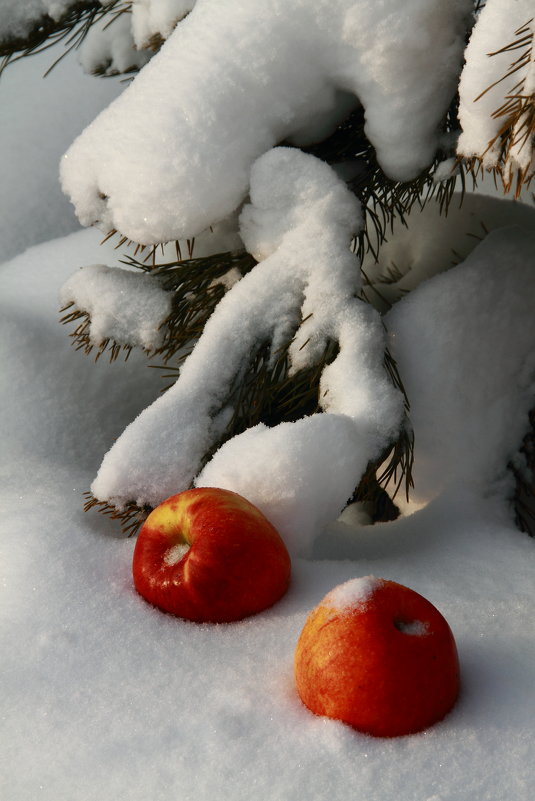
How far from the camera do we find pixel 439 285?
4.37 feet

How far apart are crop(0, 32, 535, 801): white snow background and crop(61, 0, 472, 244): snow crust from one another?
30cm

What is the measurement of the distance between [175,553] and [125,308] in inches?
16.4

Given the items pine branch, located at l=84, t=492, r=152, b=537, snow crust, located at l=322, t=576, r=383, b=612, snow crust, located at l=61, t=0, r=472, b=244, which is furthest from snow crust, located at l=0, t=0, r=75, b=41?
snow crust, located at l=322, t=576, r=383, b=612

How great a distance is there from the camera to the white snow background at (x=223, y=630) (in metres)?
0.78

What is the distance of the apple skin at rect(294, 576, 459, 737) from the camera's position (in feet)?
2.72

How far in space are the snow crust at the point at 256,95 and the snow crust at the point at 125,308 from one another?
0.10 meters

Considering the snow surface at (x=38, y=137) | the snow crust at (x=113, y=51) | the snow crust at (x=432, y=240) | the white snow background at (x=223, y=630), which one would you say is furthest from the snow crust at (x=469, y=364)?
the snow surface at (x=38, y=137)

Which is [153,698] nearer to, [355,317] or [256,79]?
[355,317]

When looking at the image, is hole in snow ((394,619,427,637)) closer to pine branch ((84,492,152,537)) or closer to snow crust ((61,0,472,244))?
pine branch ((84,492,152,537))

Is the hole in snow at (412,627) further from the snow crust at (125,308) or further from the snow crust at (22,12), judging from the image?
the snow crust at (22,12)

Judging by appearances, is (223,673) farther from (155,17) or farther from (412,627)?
(155,17)

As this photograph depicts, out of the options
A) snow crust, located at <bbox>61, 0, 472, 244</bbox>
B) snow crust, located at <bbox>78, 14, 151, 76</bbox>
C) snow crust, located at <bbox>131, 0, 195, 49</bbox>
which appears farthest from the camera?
snow crust, located at <bbox>78, 14, 151, 76</bbox>

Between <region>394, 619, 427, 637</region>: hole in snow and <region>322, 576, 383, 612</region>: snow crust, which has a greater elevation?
<region>322, 576, 383, 612</region>: snow crust

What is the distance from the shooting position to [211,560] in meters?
1.00
